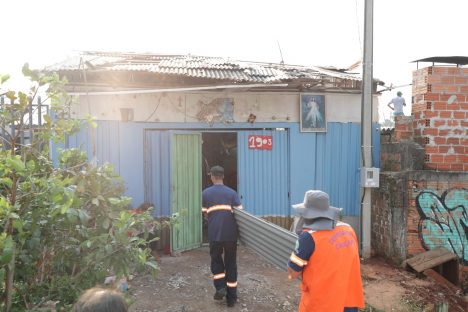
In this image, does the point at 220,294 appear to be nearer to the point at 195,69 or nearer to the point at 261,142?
the point at 261,142

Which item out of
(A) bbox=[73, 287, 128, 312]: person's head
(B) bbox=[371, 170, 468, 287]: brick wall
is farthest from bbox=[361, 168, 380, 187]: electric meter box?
(A) bbox=[73, 287, 128, 312]: person's head

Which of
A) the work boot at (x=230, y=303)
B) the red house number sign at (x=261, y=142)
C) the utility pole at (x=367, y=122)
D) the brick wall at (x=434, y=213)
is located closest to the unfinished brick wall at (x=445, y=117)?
the brick wall at (x=434, y=213)

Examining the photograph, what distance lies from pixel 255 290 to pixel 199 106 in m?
3.53

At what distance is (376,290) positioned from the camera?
19.5 ft

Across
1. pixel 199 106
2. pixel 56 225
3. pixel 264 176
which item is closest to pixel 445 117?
pixel 264 176

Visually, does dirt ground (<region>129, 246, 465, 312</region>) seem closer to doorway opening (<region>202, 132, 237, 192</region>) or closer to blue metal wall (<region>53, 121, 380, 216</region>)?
blue metal wall (<region>53, 121, 380, 216</region>)

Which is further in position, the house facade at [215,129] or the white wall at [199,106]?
Answer: the white wall at [199,106]

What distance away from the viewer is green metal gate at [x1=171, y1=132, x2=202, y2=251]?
691 centimetres

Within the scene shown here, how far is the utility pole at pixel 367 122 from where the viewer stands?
6.85 m

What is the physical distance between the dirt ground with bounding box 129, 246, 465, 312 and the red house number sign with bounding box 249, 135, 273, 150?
2176 millimetres

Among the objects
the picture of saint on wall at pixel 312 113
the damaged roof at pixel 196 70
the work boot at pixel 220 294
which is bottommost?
the work boot at pixel 220 294

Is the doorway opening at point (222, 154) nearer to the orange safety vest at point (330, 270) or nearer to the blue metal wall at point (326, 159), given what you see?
the blue metal wall at point (326, 159)

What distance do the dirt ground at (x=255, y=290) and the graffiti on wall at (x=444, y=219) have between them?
838 millimetres

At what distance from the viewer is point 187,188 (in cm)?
711
